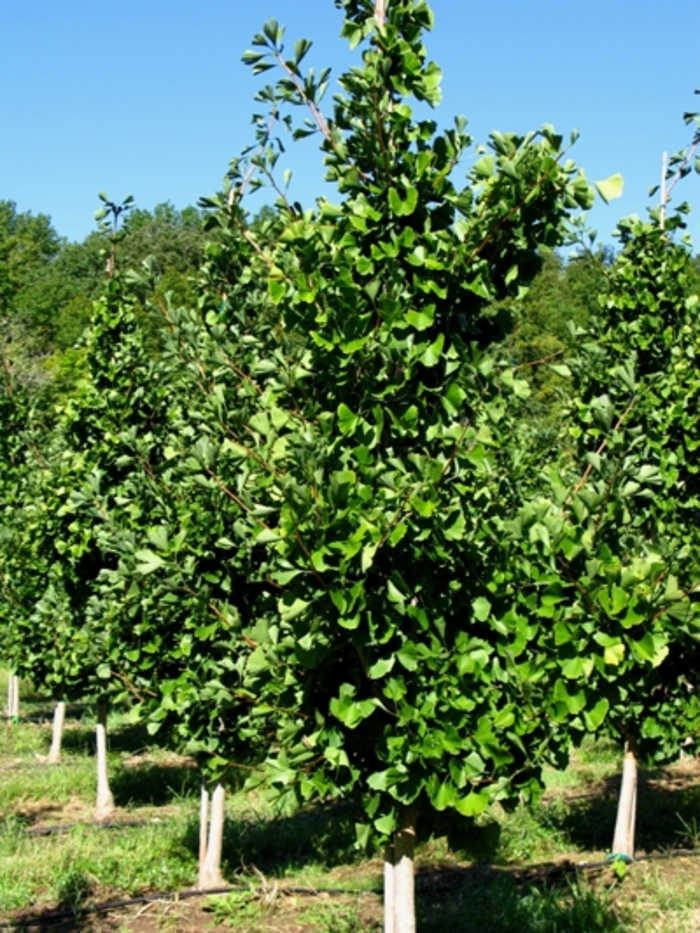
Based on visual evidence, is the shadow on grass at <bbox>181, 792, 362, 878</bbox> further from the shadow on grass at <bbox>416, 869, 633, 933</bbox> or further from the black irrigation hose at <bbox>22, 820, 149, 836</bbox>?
the shadow on grass at <bbox>416, 869, 633, 933</bbox>

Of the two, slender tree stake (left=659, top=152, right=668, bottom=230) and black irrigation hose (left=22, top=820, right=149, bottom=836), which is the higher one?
slender tree stake (left=659, top=152, right=668, bottom=230)

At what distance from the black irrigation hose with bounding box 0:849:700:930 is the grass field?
0.02 metres

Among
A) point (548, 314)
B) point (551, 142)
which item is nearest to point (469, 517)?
point (551, 142)

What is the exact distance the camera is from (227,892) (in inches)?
266

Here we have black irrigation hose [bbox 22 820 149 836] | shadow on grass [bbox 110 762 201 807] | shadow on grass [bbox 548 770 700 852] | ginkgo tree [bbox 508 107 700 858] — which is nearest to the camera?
ginkgo tree [bbox 508 107 700 858]

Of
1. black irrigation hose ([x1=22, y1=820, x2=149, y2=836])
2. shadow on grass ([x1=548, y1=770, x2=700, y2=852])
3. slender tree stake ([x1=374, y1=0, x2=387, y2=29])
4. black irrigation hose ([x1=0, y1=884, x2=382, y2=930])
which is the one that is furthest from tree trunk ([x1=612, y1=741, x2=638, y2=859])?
slender tree stake ([x1=374, y1=0, x2=387, y2=29])

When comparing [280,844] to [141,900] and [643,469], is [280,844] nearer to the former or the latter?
[141,900]

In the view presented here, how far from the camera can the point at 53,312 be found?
6519 centimetres

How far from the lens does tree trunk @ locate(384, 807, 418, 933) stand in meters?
3.96

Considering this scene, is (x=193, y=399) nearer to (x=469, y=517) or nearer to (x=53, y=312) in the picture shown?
(x=469, y=517)

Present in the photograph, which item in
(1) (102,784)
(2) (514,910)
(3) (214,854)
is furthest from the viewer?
(1) (102,784)

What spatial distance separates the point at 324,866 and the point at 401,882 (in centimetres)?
423

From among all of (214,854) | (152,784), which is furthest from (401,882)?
(152,784)

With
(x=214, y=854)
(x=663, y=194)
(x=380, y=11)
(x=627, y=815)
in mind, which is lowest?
(x=214, y=854)
